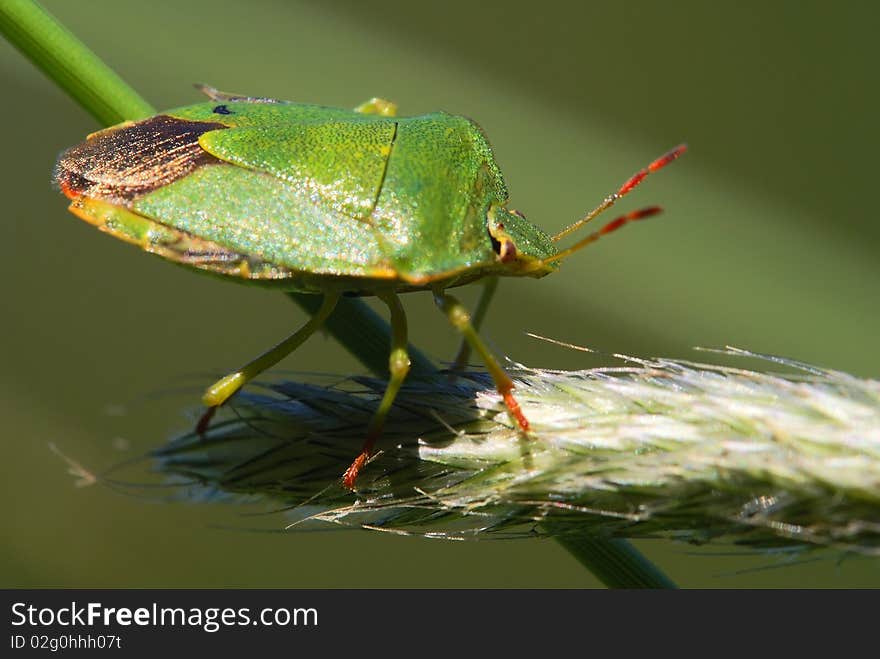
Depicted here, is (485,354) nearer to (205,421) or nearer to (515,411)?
(515,411)

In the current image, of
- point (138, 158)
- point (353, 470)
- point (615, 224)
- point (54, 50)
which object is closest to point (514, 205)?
point (615, 224)

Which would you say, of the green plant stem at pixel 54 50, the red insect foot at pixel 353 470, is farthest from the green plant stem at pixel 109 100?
the red insect foot at pixel 353 470

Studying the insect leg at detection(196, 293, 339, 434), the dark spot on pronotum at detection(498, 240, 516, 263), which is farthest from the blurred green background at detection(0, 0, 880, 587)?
the dark spot on pronotum at detection(498, 240, 516, 263)

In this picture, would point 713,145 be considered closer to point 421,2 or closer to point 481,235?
point 421,2

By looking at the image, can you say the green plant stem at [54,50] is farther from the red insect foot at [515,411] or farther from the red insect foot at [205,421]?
the red insect foot at [515,411]

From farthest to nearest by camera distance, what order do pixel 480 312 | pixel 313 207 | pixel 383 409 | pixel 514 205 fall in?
pixel 514 205 < pixel 480 312 < pixel 313 207 < pixel 383 409

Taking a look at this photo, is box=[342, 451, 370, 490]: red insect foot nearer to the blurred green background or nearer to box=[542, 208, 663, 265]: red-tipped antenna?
the blurred green background

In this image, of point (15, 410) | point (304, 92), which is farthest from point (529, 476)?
point (15, 410)
